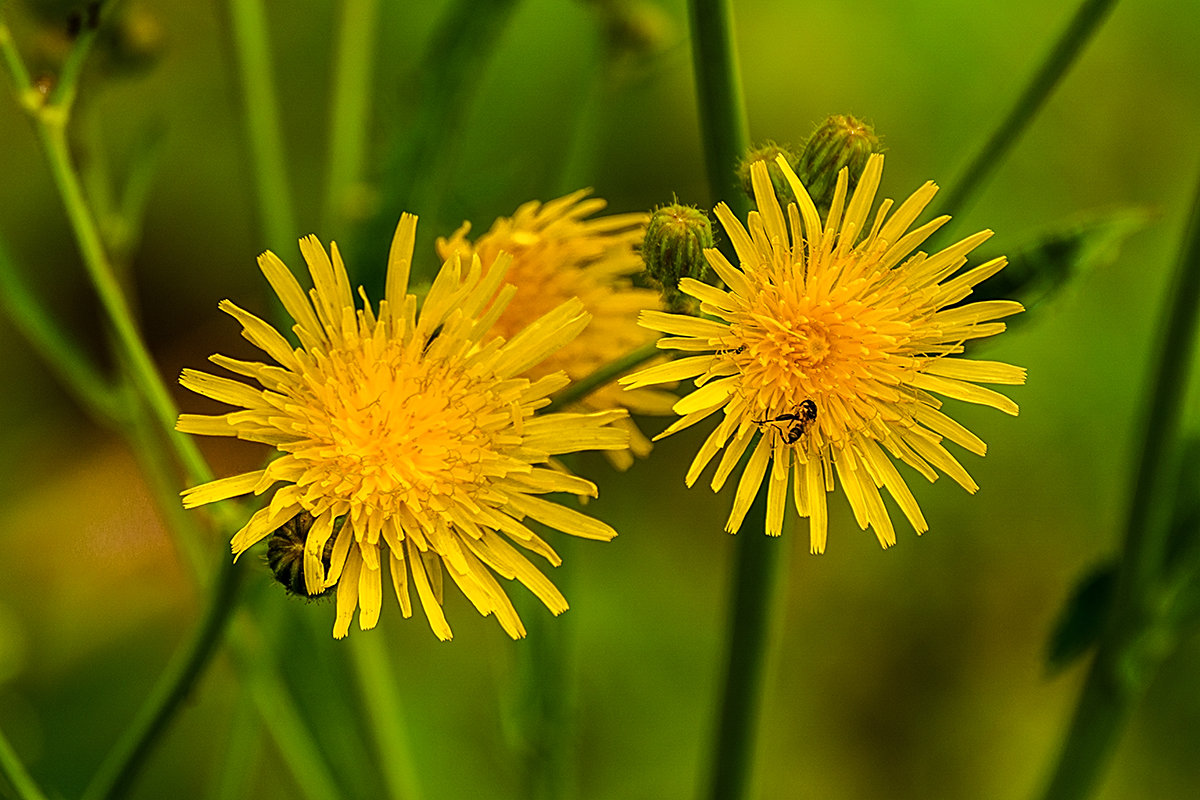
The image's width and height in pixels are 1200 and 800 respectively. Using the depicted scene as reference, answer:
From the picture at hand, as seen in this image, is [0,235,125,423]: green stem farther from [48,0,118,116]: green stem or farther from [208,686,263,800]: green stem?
[208,686,263,800]: green stem

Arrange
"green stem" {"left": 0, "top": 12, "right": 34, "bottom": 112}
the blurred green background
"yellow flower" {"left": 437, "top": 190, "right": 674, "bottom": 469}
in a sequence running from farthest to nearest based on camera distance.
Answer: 1. the blurred green background
2. "yellow flower" {"left": 437, "top": 190, "right": 674, "bottom": 469}
3. "green stem" {"left": 0, "top": 12, "right": 34, "bottom": 112}

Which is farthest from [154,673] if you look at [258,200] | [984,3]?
[984,3]

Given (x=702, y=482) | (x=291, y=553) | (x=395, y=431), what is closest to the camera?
(x=291, y=553)

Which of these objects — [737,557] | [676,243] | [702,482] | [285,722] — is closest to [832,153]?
[676,243]

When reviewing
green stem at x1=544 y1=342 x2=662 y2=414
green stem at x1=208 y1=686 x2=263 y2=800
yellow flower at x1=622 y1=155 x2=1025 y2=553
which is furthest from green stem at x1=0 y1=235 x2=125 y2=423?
yellow flower at x1=622 y1=155 x2=1025 y2=553

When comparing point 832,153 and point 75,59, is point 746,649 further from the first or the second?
point 75,59
